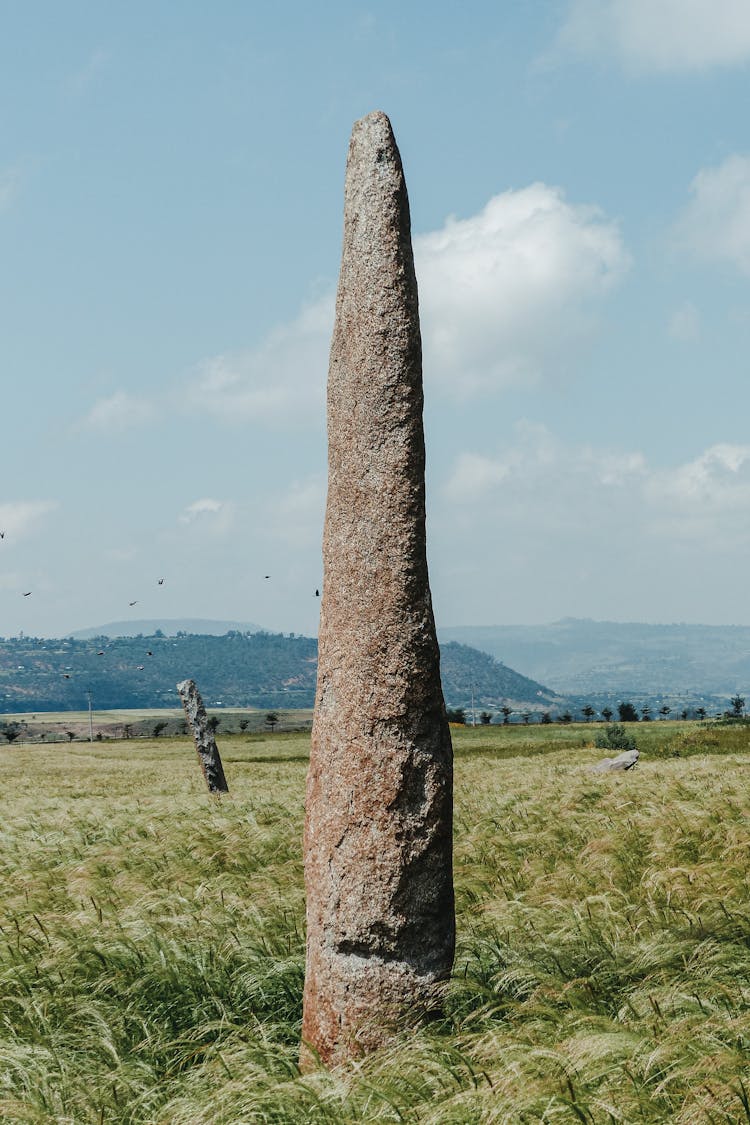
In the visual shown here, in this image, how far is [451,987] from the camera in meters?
6.59

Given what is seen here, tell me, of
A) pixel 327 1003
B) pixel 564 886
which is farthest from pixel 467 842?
pixel 327 1003

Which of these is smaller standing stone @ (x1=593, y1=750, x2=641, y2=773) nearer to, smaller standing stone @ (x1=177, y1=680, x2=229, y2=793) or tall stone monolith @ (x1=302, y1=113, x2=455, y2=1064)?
smaller standing stone @ (x1=177, y1=680, x2=229, y2=793)

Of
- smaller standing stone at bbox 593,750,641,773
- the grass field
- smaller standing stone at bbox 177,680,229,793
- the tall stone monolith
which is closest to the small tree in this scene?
smaller standing stone at bbox 593,750,641,773

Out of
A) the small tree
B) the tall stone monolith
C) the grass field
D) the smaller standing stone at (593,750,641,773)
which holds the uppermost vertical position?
the tall stone monolith

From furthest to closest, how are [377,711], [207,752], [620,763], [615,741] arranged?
[615,741] → [620,763] → [207,752] → [377,711]

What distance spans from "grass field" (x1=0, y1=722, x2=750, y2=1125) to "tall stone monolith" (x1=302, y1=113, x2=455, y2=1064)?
0.42m

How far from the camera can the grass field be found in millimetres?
5145

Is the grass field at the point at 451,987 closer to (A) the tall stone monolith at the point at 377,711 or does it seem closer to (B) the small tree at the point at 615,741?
(A) the tall stone monolith at the point at 377,711

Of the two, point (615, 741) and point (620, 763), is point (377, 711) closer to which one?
point (620, 763)

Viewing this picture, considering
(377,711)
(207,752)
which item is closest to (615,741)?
(207,752)

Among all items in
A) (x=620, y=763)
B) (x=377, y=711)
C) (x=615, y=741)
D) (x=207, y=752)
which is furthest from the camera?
(x=615, y=741)

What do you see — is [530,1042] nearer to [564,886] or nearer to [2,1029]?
[2,1029]

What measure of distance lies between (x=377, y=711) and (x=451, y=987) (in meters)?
1.82

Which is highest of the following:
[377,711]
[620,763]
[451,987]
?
[377,711]
